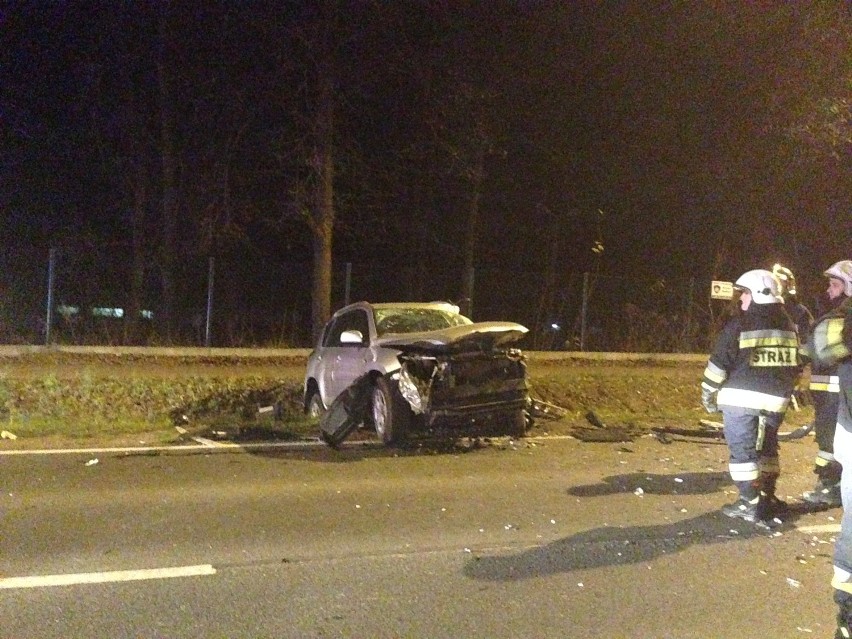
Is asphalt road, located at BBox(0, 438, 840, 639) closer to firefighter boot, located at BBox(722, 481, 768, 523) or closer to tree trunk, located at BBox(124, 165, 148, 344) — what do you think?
firefighter boot, located at BBox(722, 481, 768, 523)

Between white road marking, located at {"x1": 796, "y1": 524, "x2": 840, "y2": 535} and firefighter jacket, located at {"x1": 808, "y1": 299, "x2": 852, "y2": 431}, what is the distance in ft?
7.55

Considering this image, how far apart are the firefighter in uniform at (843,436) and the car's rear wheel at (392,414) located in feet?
17.7

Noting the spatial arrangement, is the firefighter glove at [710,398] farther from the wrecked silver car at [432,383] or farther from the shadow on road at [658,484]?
the wrecked silver car at [432,383]

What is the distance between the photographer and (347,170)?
21.2 m

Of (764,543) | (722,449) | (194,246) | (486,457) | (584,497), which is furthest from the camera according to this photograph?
(194,246)

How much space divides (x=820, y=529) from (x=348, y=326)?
6354mm

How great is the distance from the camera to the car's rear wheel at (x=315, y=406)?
12148 mm

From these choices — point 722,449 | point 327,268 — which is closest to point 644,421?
point 722,449

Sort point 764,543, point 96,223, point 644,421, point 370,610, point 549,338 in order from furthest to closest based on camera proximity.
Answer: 1. point 96,223
2. point 549,338
3. point 644,421
4. point 764,543
5. point 370,610

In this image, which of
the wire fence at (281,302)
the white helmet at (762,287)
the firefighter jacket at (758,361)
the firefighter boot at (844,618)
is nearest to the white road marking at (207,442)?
the firefighter jacket at (758,361)

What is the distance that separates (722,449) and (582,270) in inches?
660

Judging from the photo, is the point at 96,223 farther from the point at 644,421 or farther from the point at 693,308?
the point at 644,421

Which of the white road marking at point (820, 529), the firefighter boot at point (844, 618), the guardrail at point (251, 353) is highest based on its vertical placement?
the guardrail at point (251, 353)

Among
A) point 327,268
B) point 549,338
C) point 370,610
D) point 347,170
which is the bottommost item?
point 370,610
